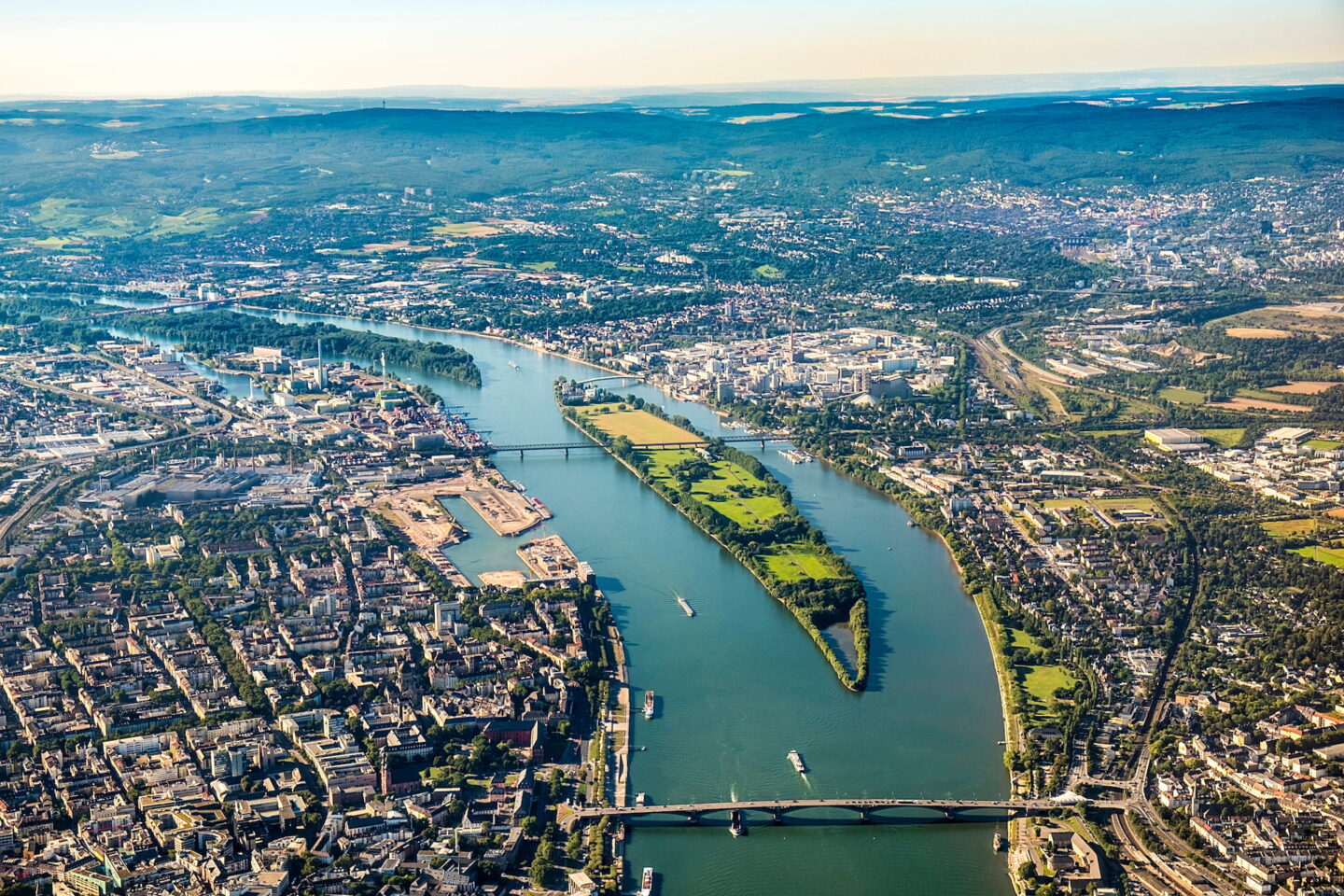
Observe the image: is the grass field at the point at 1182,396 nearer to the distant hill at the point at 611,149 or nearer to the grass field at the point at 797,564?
the grass field at the point at 797,564

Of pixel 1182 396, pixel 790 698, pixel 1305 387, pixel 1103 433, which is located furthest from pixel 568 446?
pixel 1305 387

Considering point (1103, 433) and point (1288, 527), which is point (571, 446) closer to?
point (1103, 433)

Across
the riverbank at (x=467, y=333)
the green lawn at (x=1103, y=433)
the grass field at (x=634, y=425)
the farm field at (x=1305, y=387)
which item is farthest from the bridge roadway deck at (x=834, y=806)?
the riverbank at (x=467, y=333)

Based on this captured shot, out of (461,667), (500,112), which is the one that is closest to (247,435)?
(461,667)

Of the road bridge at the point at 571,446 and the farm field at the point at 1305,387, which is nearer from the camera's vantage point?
the road bridge at the point at 571,446

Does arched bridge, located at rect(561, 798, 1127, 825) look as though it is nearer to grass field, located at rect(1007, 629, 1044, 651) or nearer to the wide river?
the wide river

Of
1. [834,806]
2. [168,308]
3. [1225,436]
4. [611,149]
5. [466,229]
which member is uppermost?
[611,149]

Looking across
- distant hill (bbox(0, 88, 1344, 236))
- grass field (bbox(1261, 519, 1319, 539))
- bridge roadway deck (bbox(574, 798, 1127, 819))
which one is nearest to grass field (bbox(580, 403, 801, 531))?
grass field (bbox(1261, 519, 1319, 539))
